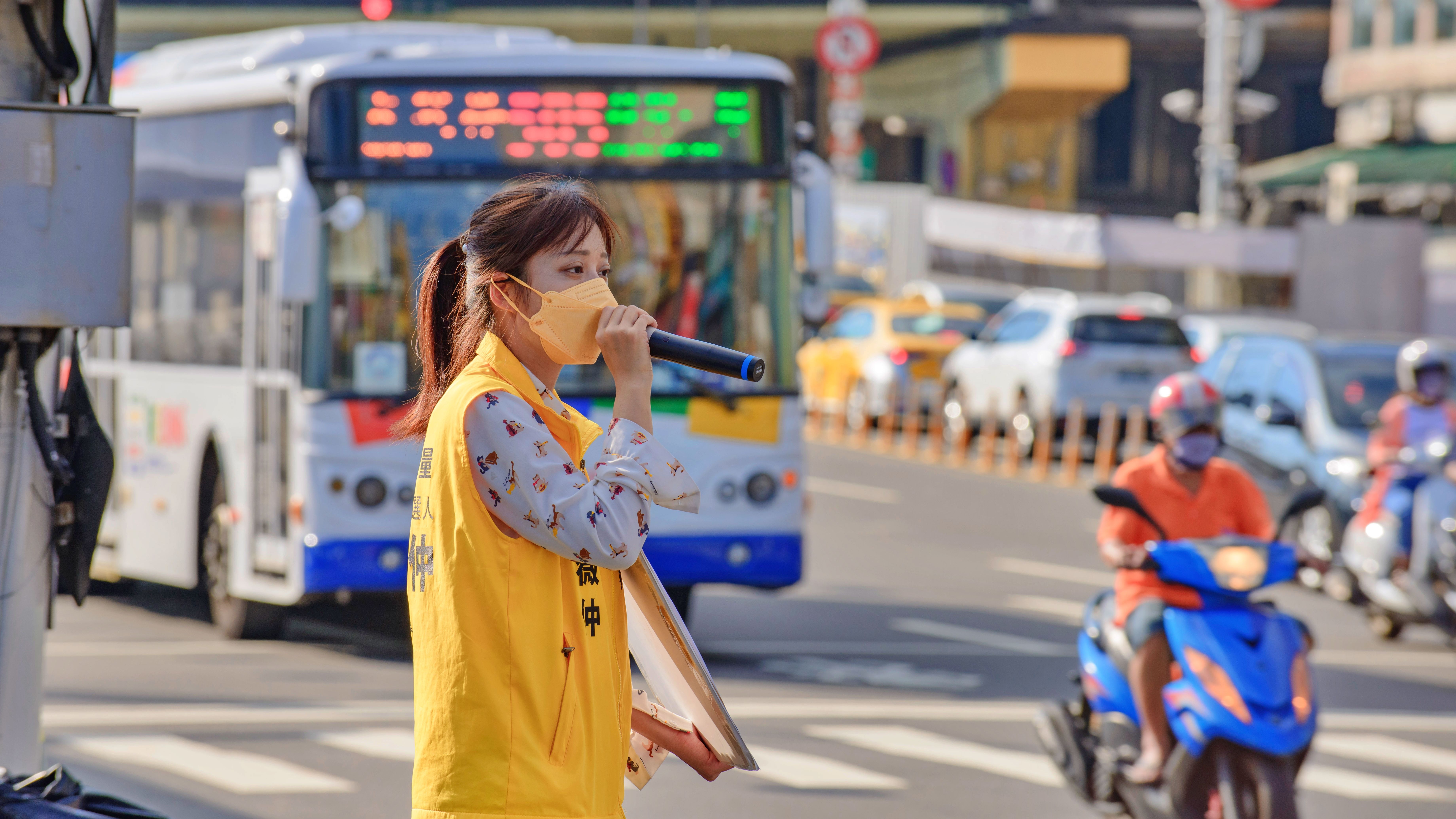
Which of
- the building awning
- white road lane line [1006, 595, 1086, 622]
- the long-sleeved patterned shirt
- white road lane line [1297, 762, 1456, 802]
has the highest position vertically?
the building awning

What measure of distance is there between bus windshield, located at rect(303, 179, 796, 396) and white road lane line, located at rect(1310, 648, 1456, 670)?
10.9 ft

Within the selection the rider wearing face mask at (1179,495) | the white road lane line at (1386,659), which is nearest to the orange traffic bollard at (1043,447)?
the white road lane line at (1386,659)

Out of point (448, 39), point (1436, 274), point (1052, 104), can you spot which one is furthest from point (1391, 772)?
point (1052, 104)

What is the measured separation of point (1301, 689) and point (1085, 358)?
16.3m

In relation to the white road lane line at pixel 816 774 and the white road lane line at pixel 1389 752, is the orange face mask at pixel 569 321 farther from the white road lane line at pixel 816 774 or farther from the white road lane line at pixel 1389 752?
the white road lane line at pixel 1389 752

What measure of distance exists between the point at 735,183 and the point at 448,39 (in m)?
1.72

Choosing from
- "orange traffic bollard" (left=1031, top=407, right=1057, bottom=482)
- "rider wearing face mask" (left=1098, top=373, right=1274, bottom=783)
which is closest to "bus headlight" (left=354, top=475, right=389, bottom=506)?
"rider wearing face mask" (left=1098, top=373, right=1274, bottom=783)

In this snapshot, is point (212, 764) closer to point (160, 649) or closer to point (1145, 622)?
point (160, 649)

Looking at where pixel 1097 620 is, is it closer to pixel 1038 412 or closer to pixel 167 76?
pixel 167 76

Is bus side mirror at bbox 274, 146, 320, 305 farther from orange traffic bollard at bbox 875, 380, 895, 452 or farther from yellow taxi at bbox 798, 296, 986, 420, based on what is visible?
yellow taxi at bbox 798, 296, 986, 420

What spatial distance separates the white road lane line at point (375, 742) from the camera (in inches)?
326

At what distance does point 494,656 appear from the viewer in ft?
10.1

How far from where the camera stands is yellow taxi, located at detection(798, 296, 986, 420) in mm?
25234

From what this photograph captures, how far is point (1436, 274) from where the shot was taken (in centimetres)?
3331
